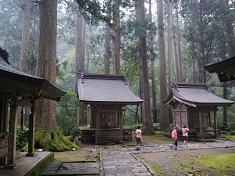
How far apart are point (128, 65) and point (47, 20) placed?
15.6 meters

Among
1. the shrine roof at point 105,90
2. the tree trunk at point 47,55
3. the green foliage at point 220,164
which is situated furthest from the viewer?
the shrine roof at point 105,90

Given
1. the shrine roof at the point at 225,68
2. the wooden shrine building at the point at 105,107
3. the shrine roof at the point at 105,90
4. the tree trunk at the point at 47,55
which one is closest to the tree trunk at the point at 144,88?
the shrine roof at the point at 105,90

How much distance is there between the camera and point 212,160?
819cm

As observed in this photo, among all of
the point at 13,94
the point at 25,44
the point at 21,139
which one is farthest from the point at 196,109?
the point at 25,44

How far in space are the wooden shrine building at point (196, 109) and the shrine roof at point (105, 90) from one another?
12.3 ft

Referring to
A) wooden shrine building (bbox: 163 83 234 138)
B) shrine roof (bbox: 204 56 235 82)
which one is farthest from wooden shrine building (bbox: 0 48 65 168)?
wooden shrine building (bbox: 163 83 234 138)

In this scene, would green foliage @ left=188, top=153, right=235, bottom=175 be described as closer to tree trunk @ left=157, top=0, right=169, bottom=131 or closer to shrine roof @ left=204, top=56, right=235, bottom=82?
shrine roof @ left=204, top=56, right=235, bottom=82

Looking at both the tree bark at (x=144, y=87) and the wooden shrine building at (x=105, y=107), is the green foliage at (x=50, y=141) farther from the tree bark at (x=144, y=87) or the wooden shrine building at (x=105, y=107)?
the tree bark at (x=144, y=87)

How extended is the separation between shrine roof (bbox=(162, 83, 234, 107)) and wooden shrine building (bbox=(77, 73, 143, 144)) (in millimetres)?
3703

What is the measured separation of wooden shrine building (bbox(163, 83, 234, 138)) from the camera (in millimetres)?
15462

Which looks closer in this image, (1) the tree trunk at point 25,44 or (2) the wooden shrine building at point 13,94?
(2) the wooden shrine building at point 13,94

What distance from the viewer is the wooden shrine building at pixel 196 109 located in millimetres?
15462

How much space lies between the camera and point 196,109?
52.5 feet

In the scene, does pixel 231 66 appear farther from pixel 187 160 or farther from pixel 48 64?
pixel 48 64
